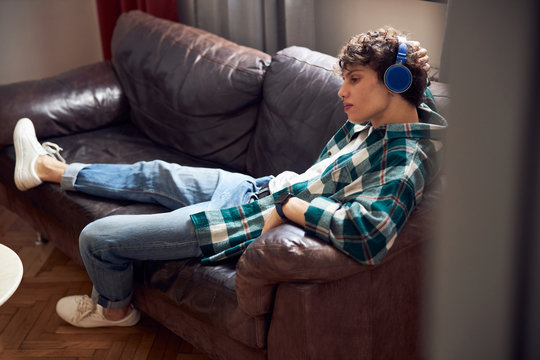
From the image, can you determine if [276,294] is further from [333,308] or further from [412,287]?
[412,287]

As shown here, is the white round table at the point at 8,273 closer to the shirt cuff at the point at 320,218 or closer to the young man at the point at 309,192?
the young man at the point at 309,192

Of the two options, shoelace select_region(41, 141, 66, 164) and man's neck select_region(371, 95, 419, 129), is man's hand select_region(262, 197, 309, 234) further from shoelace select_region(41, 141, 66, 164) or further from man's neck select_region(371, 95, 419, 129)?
shoelace select_region(41, 141, 66, 164)

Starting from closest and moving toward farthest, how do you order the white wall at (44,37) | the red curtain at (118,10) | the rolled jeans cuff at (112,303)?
the rolled jeans cuff at (112,303), the red curtain at (118,10), the white wall at (44,37)

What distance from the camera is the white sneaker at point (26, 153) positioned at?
6.91ft

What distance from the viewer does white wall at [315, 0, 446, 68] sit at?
81.4 inches

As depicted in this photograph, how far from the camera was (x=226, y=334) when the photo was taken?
1.55 metres

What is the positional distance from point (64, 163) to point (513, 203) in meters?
2.00

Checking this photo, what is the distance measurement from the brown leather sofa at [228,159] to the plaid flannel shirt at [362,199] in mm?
43

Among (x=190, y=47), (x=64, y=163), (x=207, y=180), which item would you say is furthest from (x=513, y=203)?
(x=190, y=47)

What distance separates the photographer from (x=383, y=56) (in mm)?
1437

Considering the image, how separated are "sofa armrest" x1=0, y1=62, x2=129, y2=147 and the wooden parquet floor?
601 mm

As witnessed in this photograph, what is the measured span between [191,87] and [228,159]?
1.04 feet

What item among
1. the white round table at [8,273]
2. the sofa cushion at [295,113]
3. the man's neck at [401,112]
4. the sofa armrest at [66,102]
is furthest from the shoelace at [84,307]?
the man's neck at [401,112]

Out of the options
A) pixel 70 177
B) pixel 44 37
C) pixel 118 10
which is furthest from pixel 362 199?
pixel 44 37
